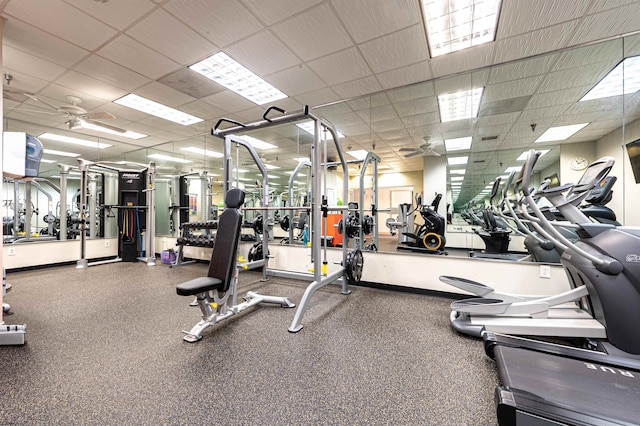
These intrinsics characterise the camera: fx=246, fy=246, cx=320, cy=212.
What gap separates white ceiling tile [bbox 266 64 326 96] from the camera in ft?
11.6

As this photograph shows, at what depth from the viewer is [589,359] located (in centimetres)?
159

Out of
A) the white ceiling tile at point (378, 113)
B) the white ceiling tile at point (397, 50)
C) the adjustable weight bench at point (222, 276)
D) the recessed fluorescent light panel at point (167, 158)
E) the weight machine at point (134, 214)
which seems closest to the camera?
the adjustable weight bench at point (222, 276)

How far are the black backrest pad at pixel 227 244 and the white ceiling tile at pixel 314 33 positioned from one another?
75.6 inches

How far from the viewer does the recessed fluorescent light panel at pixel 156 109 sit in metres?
4.42

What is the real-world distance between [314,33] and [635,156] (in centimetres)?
379

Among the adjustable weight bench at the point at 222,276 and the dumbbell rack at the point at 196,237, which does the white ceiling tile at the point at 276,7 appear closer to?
the adjustable weight bench at the point at 222,276

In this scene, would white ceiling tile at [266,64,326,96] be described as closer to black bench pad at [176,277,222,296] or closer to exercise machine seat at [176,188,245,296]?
exercise machine seat at [176,188,245,296]

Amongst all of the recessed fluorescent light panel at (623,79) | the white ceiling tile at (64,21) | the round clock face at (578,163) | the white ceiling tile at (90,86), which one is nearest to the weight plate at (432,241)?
the round clock face at (578,163)

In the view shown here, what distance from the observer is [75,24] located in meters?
2.67

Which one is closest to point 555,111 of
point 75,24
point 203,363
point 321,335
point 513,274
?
point 513,274

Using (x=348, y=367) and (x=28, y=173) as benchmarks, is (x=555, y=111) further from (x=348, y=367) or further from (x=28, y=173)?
(x=28, y=173)

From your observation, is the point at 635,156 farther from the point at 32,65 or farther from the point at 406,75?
the point at 32,65

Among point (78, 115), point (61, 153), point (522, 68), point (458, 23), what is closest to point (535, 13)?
point (458, 23)

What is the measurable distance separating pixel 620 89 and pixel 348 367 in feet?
14.8
